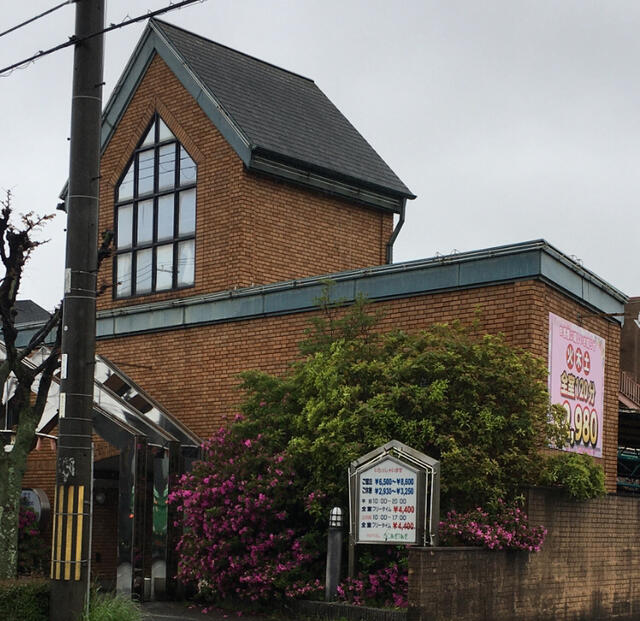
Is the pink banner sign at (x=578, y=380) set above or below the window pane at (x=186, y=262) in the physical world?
below

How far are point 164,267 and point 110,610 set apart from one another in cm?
1350

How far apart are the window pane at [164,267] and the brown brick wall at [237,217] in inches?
12.0

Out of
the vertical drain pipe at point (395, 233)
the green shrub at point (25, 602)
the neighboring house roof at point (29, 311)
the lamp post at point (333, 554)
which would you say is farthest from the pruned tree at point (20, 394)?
the neighboring house roof at point (29, 311)

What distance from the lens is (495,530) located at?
16.8 metres

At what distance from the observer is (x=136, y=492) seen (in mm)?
20266

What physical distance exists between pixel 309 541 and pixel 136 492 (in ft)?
12.1

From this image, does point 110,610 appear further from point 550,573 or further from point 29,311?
point 29,311

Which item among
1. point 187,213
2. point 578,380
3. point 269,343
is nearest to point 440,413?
point 578,380

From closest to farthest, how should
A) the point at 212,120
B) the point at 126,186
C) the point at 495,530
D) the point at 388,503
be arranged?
the point at 495,530 → the point at 388,503 → the point at 212,120 → the point at 126,186

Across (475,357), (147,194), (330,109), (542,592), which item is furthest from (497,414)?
(330,109)

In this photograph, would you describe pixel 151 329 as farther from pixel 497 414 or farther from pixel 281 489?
pixel 497 414

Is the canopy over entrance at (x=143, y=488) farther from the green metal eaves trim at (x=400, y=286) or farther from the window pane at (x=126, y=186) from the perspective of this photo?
the window pane at (x=126, y=186)

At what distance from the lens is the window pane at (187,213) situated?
25.8 metres

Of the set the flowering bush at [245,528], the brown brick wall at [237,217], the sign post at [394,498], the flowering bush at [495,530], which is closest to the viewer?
the sign post at [394,498]
